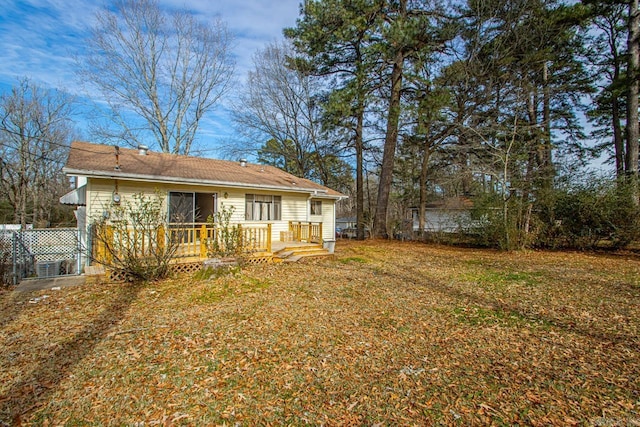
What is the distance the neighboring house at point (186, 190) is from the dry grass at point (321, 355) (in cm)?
305

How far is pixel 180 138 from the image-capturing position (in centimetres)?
1914

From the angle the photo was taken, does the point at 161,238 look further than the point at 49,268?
No

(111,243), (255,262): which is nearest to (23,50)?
(111,243)

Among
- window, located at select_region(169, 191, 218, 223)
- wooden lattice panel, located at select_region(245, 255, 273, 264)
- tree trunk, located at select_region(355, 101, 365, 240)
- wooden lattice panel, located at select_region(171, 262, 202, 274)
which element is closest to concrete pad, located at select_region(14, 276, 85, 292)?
wooden lattice panel, located at select_region(171, 262, 202, 274)

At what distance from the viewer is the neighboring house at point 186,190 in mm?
7898

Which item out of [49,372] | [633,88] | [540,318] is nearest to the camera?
[49,372]

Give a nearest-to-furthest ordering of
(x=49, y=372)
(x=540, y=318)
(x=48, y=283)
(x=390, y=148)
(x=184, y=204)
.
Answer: (x=49, y=372)
(x=540, y=318)
(x=48, y=283)
(x=184, y=204)
(x=390, y=148)

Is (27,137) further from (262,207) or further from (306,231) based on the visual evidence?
(306,231)

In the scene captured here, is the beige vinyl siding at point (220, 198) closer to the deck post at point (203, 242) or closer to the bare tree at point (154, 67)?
the deck post at point (203, 242)

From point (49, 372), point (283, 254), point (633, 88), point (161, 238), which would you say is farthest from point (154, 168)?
point (633, 88)

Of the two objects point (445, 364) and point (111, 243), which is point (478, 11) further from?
point (111, 243)

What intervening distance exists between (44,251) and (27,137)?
643 inches

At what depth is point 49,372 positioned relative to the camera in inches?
116

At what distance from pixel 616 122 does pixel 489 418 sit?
74.1 feet
